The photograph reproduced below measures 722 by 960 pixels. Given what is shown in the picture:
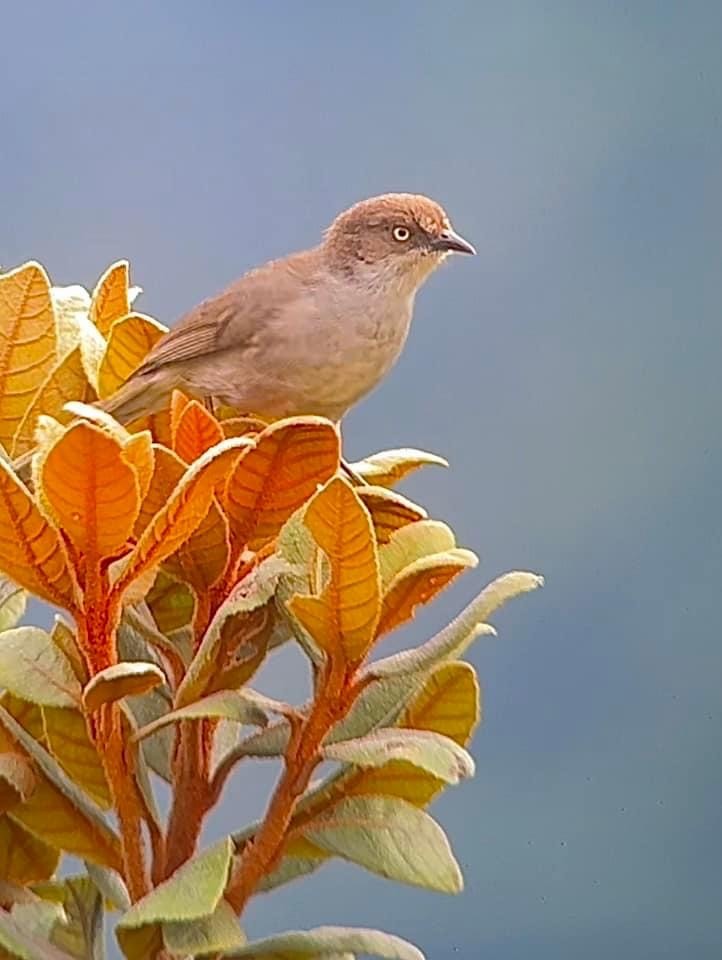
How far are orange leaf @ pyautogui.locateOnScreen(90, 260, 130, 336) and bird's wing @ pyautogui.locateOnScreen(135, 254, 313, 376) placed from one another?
A: 0.30ft

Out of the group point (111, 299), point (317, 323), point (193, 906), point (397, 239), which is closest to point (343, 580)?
point (193, 906)

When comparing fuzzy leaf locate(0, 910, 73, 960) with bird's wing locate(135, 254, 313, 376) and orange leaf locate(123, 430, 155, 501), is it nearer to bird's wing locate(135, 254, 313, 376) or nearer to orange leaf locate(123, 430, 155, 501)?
orange leaf locate(123, 430, 155, 501)

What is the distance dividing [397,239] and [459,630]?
636mm

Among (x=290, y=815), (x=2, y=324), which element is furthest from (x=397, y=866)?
(x=2, y=324)

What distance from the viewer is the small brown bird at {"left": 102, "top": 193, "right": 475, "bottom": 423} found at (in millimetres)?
1018

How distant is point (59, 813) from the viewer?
2.14 ft

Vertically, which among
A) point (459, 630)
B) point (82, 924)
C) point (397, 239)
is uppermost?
point (397, 239)

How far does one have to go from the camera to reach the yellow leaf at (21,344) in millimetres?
788

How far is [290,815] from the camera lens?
0.64 m

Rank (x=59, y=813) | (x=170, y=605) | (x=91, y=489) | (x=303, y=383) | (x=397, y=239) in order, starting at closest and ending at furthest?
(x=91, y=489) < (x=59, y=813) < (x=170, y=605) < (x=303, y=383) < (x=397, y=239)

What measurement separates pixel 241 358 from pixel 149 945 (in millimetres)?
516

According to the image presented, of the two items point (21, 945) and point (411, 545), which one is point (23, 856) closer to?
point (21, 945)

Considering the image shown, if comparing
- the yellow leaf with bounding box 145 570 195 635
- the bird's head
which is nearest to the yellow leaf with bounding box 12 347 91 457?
the yellow leaf with bounding box 145 570 195 635

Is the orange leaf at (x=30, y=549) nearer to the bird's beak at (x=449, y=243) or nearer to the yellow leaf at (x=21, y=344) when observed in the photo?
the yellow leaf at (x=21, y=344)
